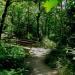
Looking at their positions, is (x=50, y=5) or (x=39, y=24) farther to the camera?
(x=39, y=24)

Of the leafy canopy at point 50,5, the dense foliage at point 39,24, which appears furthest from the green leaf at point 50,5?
the dense foliage at point 39,24

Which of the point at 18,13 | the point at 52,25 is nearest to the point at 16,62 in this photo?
the point at 52,25

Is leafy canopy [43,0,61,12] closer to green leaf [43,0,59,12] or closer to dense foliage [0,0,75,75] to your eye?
green leaf [43,0,59,12]

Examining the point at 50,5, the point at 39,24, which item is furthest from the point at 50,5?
the point at 39,24

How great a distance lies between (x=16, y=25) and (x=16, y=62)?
17634 mm

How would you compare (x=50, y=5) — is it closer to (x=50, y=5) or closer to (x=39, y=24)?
(x=50, y=5)

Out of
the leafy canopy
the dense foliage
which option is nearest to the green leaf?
the leafy canopy

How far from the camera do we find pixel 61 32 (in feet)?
82.3

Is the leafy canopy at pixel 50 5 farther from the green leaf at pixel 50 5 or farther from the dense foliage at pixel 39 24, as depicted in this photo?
the dense foliage at pixel 39 24

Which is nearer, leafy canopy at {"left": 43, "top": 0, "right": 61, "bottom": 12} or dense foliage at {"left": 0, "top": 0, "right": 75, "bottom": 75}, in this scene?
leafy canopy at {"left": 43, "top": 0, "right": 61, "bottom": 12}

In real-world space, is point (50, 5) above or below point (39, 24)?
above

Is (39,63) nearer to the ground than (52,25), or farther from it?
nearer to the ground

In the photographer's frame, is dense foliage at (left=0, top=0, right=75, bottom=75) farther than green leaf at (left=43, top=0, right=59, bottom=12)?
Yes

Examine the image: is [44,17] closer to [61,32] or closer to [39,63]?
[61,32]
